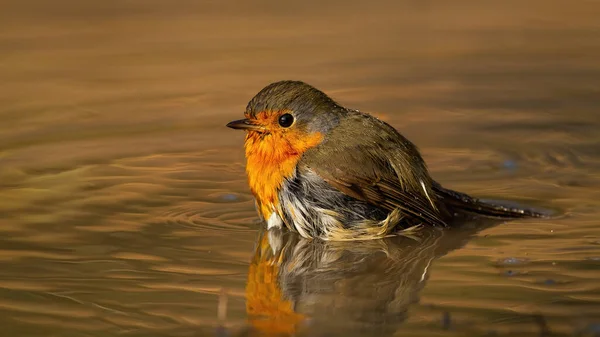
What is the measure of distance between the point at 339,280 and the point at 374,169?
0.88 meters

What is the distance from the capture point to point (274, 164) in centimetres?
586

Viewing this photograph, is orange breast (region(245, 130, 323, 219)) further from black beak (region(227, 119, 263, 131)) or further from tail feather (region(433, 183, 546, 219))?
tail feather (region(433, 183, 546, 219))

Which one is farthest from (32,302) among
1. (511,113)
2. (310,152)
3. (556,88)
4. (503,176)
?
(556,88)

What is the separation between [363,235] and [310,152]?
0.49 m

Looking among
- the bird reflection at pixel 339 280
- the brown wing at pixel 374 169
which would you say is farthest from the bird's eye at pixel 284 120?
the bird reflection at pixel 339 280

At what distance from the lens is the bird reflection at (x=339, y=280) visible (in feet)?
14.9

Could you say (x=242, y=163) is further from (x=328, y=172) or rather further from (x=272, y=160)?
(x=328, y=172)

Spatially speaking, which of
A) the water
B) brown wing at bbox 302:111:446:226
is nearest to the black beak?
brown wing at bbox 302:111:446:226

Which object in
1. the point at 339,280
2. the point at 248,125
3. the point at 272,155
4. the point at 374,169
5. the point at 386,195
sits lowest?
the point at 339,280

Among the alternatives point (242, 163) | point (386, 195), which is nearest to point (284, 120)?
point (386, 195)

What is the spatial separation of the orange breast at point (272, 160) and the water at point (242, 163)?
207 millimetres

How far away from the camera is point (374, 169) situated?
231 inches

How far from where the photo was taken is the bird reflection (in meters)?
4.55

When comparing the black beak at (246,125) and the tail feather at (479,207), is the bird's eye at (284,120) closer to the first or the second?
the black beak at (246,125)
